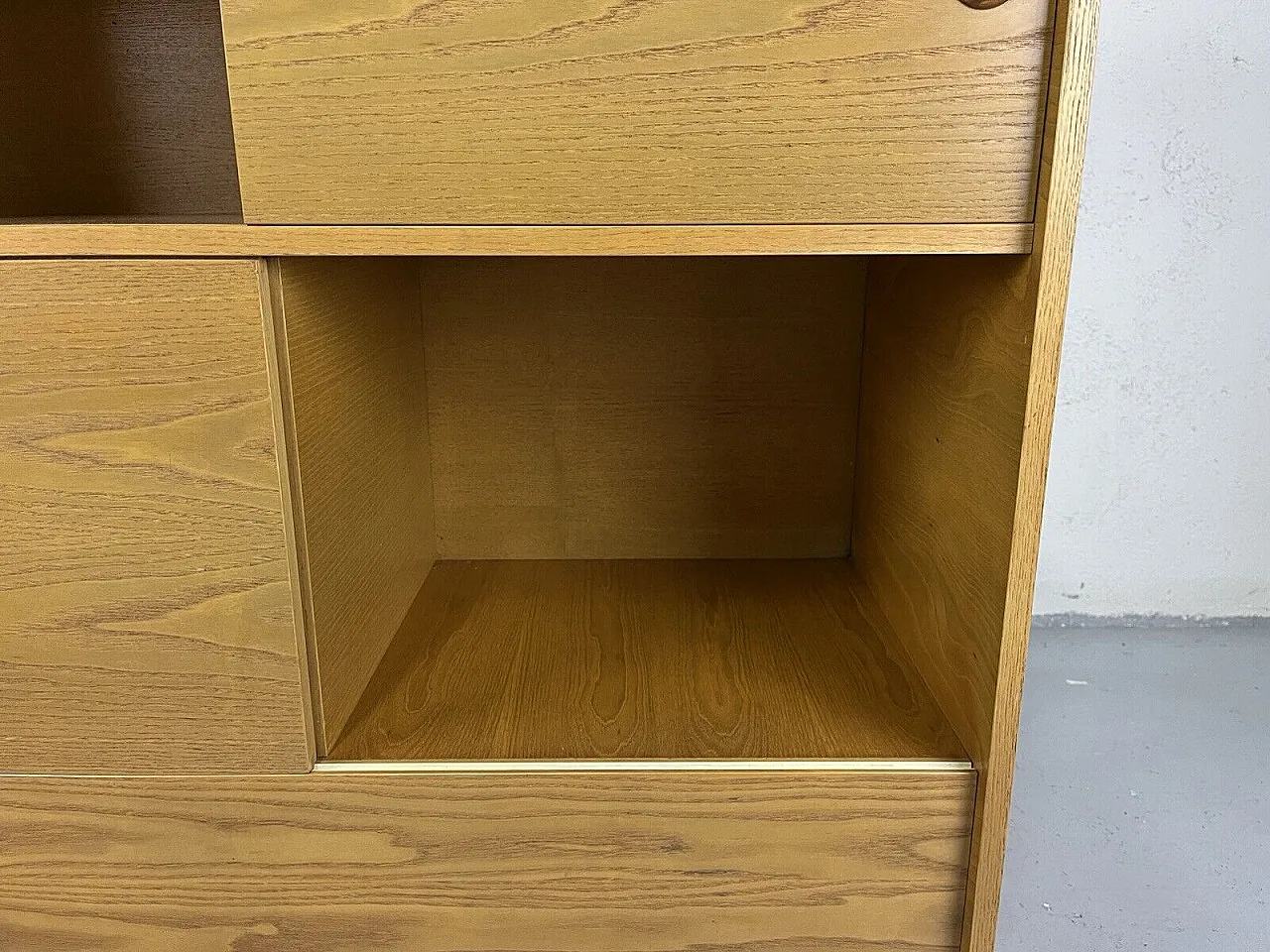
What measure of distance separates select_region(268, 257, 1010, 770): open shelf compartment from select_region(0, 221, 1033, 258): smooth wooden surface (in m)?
0.12

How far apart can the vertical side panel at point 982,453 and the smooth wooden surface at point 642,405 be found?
13 centimetres

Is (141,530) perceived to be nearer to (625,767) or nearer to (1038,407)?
(625,767)

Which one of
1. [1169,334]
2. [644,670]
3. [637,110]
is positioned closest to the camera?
[637,110]

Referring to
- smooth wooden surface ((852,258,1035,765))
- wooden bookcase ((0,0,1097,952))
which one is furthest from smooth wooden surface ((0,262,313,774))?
smooth wooden surface ((852,258,1035,765))

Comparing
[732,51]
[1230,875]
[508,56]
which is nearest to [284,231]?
[508,56]

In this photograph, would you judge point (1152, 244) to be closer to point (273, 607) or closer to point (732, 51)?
point (732, 51)

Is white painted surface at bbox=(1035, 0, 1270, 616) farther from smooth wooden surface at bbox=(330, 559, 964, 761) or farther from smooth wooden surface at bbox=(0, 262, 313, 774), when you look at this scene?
smooth wooden surface at bbox=(0, 262, 313, 774)

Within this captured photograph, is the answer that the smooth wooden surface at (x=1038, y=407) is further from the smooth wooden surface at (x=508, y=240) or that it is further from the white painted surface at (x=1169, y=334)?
the white painted surface at (x=1169, y=334)

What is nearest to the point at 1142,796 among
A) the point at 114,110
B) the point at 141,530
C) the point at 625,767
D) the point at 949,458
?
the point at 949,458

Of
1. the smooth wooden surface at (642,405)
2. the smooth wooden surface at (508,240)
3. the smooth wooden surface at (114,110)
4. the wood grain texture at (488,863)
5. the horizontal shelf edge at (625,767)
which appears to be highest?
the smooth wooden surface at (114,110)

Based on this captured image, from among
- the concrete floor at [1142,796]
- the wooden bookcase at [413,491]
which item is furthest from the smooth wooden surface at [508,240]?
the concrete floor at [1142,796]

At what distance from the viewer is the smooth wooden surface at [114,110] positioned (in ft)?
2.60

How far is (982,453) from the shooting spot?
584 mm

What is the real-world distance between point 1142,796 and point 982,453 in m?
0.55
